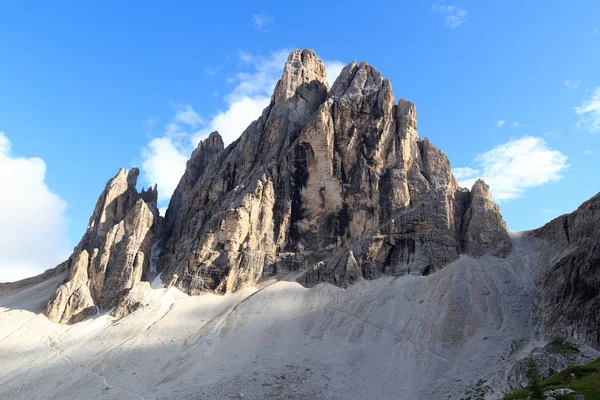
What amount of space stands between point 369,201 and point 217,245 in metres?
32.0

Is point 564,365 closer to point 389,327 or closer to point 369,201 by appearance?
point 389,327

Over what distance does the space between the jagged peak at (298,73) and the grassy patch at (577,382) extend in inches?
3462

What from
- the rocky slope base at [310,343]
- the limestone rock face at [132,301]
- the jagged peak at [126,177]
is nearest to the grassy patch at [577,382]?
the rocky slope base at [310,343]

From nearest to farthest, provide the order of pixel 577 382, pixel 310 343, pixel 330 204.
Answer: pixel 577 382, pixel 310 343, pixel 330 204

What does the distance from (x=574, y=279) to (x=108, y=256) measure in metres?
84.8

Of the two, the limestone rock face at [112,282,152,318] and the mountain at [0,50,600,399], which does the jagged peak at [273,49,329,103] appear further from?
the limestone rock face at [112,282,152,318]

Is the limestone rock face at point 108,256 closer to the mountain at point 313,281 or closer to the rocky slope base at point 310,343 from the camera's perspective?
the mountain at point 313,281

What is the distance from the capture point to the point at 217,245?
98812mm

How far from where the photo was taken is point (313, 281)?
8850 centimetres

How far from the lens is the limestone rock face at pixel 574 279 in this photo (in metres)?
56.9

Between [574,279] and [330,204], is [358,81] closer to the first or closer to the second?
[330,204]

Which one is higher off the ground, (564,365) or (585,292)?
(585,292)

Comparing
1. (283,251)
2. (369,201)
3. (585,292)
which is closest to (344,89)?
(369,201)

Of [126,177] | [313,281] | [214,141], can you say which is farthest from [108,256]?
[214,141]
